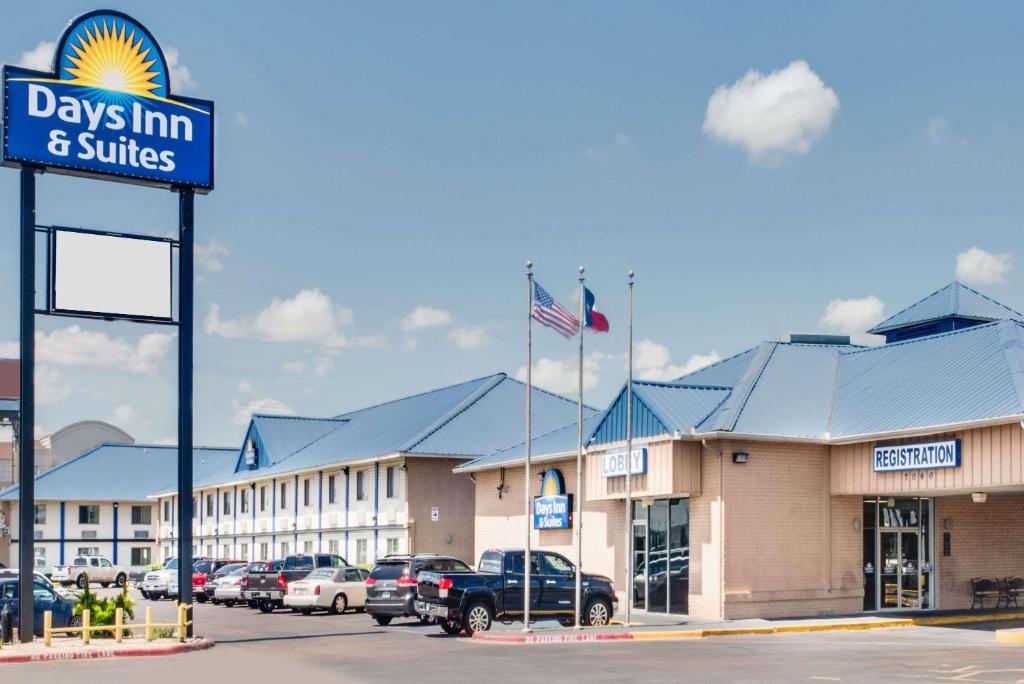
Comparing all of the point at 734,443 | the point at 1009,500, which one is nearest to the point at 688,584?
the point at 734,443

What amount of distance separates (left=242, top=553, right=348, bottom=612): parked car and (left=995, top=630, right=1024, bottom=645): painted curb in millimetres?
20402

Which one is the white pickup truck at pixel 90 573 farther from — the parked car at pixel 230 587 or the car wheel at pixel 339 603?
the car wheel at pixel 339 603

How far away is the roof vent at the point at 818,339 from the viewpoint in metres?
36.8

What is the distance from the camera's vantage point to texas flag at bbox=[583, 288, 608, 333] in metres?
28.7

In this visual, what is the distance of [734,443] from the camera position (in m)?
30.7

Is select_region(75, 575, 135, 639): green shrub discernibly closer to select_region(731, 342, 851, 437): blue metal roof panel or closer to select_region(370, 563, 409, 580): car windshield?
select_region(370, 563, 409, 580): car windshield

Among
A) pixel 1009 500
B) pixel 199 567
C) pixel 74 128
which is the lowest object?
pixel 199 567

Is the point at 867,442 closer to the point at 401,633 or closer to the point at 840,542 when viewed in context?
the point at 840,542

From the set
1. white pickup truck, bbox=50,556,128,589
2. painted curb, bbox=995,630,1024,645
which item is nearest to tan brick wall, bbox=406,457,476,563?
painted curb, bbox=995,630,1024,645

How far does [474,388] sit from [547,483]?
16.3 m

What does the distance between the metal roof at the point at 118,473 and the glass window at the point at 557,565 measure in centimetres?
5134

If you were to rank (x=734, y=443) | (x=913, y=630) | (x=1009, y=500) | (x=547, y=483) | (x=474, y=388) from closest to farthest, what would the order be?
1. (x=913, y=630)
2. (x=734, y=443)
3. (x=1009, y=500)
4. (x=547, y=483)
5. (x=474, y=388)

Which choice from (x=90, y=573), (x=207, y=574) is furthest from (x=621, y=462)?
(x=90, y=573)

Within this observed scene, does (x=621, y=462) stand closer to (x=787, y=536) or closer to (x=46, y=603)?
(x=787, y=536)
